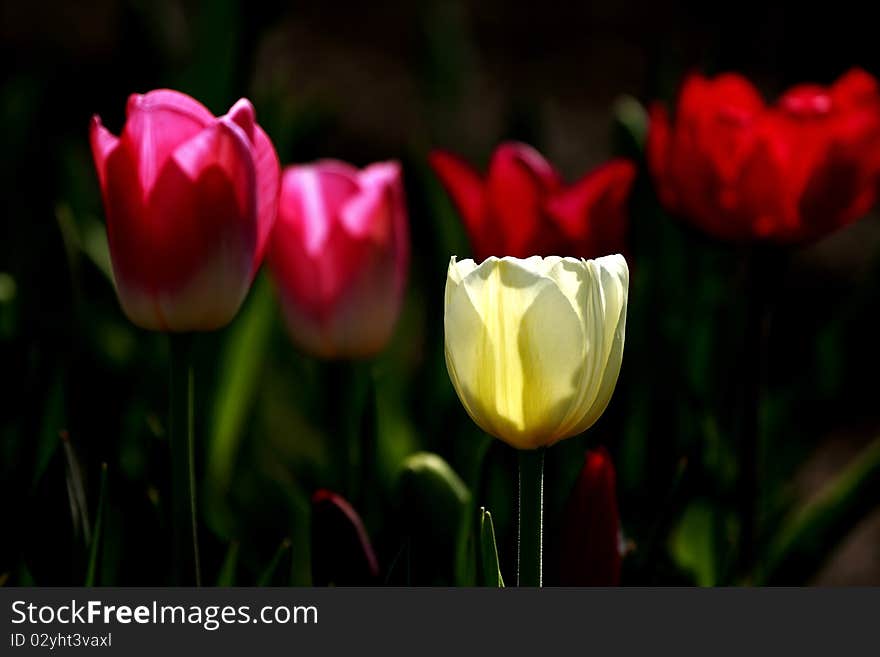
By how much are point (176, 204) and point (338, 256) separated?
0.72 ft

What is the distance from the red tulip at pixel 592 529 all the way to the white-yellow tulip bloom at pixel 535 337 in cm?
5

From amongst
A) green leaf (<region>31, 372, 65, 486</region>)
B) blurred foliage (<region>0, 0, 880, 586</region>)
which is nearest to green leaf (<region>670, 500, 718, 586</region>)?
blurred foliage (<region>0, 0, 880, 586</region>)

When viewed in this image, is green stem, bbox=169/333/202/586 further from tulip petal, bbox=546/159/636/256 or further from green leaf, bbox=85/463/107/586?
tulip petal, bbox=546/159/636/256

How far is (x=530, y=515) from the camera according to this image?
0.41 metres

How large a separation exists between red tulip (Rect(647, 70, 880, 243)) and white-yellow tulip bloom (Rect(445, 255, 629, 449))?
0.26m

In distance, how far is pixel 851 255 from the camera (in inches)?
74.7

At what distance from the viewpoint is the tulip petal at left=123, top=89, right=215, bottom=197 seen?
457mm

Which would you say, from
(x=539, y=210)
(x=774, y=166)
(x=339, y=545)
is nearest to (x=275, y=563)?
(x=339, y=545)

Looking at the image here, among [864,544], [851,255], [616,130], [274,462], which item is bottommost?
[864,544]

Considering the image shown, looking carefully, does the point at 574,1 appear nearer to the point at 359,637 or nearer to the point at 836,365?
the point at 836,365

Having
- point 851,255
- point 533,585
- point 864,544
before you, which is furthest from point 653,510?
point 851,255

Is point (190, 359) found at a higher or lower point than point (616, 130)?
lower

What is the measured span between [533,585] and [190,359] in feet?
0.56

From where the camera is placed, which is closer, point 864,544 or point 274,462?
point 274,462
